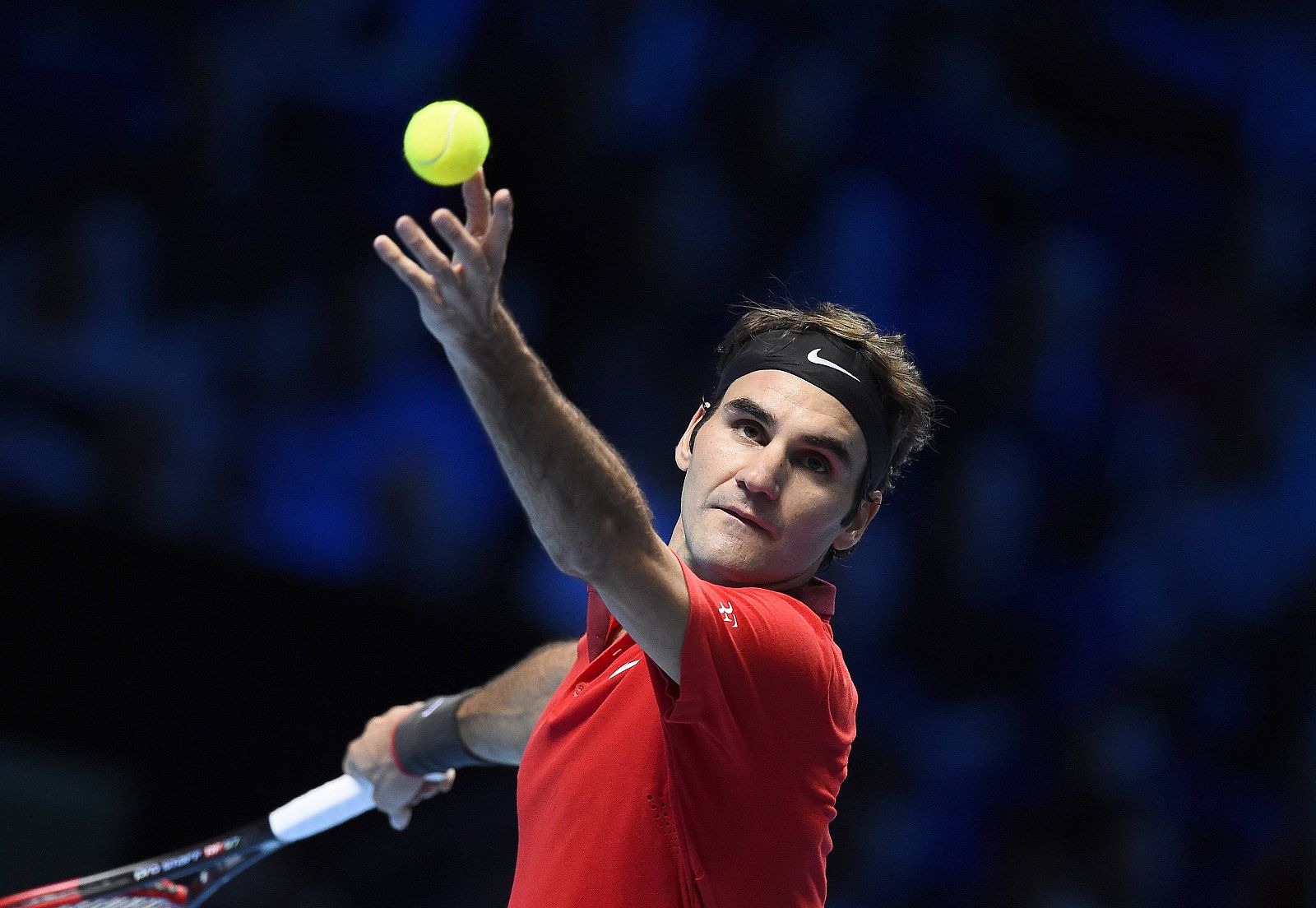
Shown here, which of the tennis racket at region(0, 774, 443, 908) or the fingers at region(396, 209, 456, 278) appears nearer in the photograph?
the fingers at region(396, 209, 456, 278)

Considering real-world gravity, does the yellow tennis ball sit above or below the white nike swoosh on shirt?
above

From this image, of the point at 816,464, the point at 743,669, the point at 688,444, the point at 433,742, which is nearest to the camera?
the point at 743,669

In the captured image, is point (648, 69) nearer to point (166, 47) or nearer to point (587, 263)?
point (587, 263)

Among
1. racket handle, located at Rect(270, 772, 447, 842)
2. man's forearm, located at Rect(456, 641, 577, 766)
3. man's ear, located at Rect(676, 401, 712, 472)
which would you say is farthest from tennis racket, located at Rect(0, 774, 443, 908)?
man's ear, located at Rect(676, 401, 712, 472)

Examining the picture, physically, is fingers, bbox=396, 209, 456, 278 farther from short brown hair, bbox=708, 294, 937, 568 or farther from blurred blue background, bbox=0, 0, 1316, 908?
blurred blue background, bbox=0, 0, 1316, 908

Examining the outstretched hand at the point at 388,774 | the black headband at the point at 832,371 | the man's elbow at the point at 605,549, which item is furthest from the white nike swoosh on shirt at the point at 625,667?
the outstretched hand at the point at 388,774

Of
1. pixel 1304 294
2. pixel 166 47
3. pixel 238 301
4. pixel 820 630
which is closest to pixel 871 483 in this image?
pixel 820 630

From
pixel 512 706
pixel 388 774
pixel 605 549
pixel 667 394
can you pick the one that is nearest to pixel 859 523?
pixel 605 549

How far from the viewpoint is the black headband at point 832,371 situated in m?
2.44

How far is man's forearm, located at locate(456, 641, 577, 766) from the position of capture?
3148 millimetres

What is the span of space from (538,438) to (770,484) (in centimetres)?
59

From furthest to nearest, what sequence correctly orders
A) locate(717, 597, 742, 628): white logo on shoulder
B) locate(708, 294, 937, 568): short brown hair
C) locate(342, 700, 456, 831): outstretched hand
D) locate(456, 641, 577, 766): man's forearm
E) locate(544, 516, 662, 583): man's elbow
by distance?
locate(342, 700, 456, 831): outstretched hand
locate(456, 641, 577, 766): man's forearm
locate(708, 294, 937, 568): short brown hair
locate(717, 597, 742, 628): white logo on shoulder
locate(544, 516, 662, 583): man's elbow

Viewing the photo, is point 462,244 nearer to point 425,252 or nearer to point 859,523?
point 425,252

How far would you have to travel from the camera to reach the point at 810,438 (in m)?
2.35
